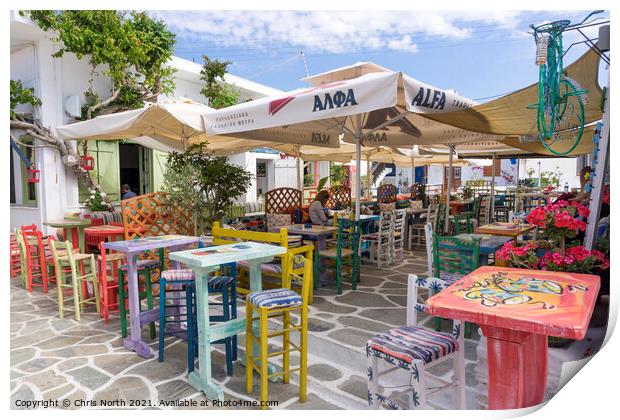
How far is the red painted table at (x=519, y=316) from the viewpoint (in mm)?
1785

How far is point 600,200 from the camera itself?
3.15 m

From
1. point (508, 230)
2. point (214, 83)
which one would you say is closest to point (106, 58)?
point (214, 83)

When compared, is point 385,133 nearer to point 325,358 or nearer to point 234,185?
point 234,185

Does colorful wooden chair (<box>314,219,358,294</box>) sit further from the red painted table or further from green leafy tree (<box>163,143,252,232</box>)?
the red painted table

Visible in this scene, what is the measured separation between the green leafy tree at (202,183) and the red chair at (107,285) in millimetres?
1421

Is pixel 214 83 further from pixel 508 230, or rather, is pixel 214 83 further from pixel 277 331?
pixel 277 331

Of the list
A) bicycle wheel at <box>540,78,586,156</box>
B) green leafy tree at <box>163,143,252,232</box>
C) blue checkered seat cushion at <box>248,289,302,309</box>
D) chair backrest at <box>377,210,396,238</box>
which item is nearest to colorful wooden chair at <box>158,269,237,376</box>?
blue checkered seat cushion at <box>248,289,302,309</box>

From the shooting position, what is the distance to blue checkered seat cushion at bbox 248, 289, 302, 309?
2752mm

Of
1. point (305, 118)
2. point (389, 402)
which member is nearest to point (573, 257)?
point (389, 402)

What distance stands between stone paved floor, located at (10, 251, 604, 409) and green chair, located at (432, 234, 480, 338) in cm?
61

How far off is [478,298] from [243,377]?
202cm

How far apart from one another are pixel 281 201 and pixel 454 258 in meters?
4.92

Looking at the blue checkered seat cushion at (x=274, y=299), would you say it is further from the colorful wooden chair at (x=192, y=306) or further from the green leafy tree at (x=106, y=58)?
the green leafy tree at (x=106, y=58)

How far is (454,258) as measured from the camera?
4059mm
